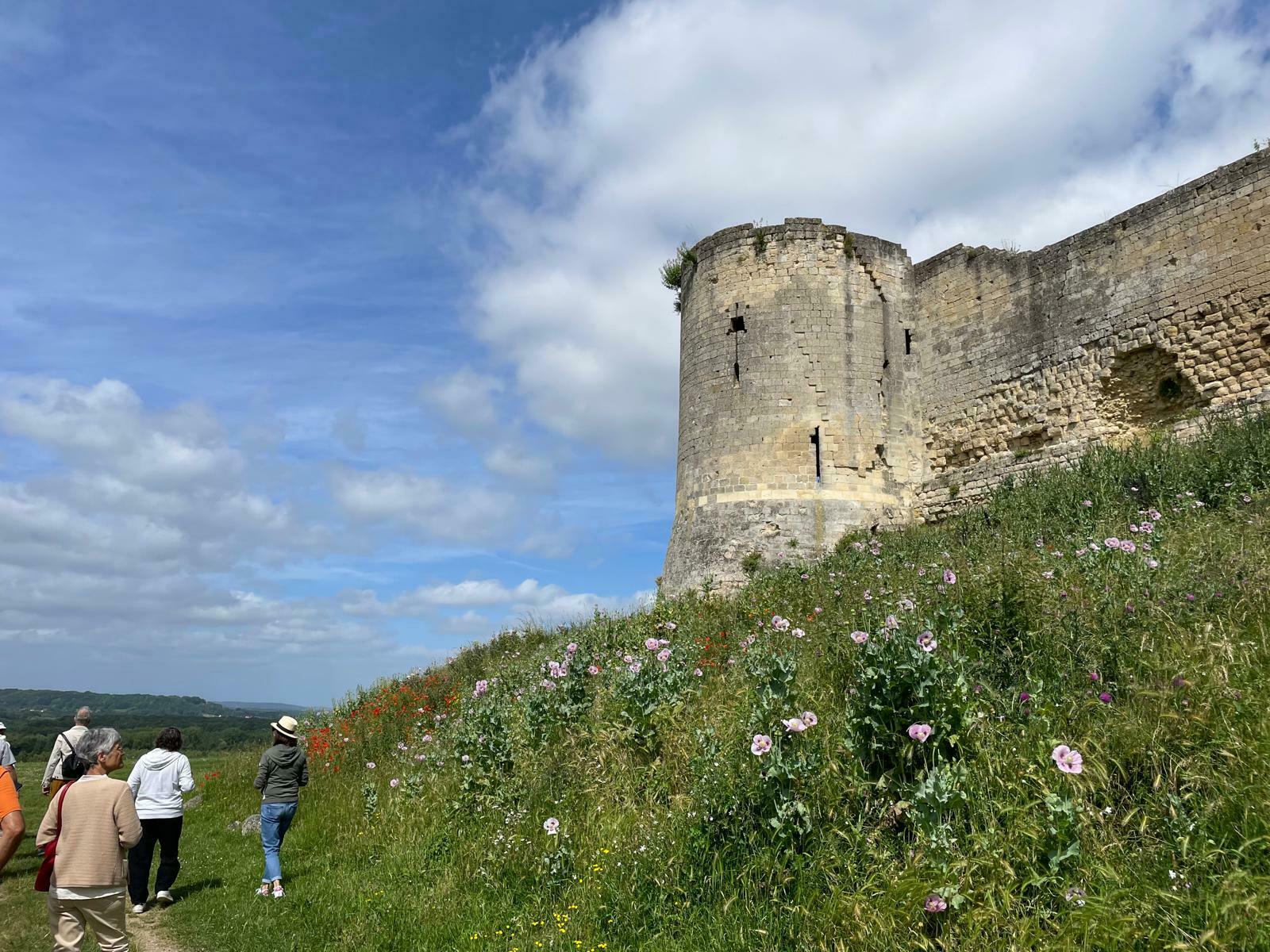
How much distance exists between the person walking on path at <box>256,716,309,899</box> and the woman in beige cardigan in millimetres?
2296

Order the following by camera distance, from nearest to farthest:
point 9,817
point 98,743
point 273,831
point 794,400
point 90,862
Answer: point 9,817 → point 90,862 → point 98,743 → point 273,831 → point 794,400

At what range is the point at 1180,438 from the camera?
12.2m

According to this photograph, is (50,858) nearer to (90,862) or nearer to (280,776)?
(90,862)

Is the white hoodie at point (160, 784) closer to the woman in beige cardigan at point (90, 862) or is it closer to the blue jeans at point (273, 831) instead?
the blue jeans at point (273, 831)

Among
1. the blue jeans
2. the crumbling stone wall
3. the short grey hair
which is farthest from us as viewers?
the crumbling stone wall

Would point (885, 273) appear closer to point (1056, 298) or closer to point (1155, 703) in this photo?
point (1056, 298)

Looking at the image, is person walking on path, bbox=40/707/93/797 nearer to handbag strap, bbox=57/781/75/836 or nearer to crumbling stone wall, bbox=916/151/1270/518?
handbag strap, bbox=57/781/75/836

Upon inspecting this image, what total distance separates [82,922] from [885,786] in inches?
186

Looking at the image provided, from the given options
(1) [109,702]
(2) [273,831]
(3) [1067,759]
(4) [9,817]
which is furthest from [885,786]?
(1) [109,702]

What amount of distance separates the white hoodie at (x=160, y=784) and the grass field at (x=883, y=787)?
835 millimetres

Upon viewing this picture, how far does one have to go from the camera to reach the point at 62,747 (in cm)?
945

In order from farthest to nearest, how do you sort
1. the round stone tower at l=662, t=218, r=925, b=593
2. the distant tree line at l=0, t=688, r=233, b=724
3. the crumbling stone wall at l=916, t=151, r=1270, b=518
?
the distant tree line at l=0, t=688, r=233, b=724 < the round stone tower at l=662, t=218, r=925, b=593 < the crumbling stone wall at l=916, t=151, r=1270, b=518

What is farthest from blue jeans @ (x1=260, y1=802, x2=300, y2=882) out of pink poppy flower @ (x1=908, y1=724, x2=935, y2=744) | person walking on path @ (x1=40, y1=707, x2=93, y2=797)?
pink poppy flower @ (x1=908, y1=724, x2=935, y2=744)

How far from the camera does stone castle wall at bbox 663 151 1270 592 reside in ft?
44.0
